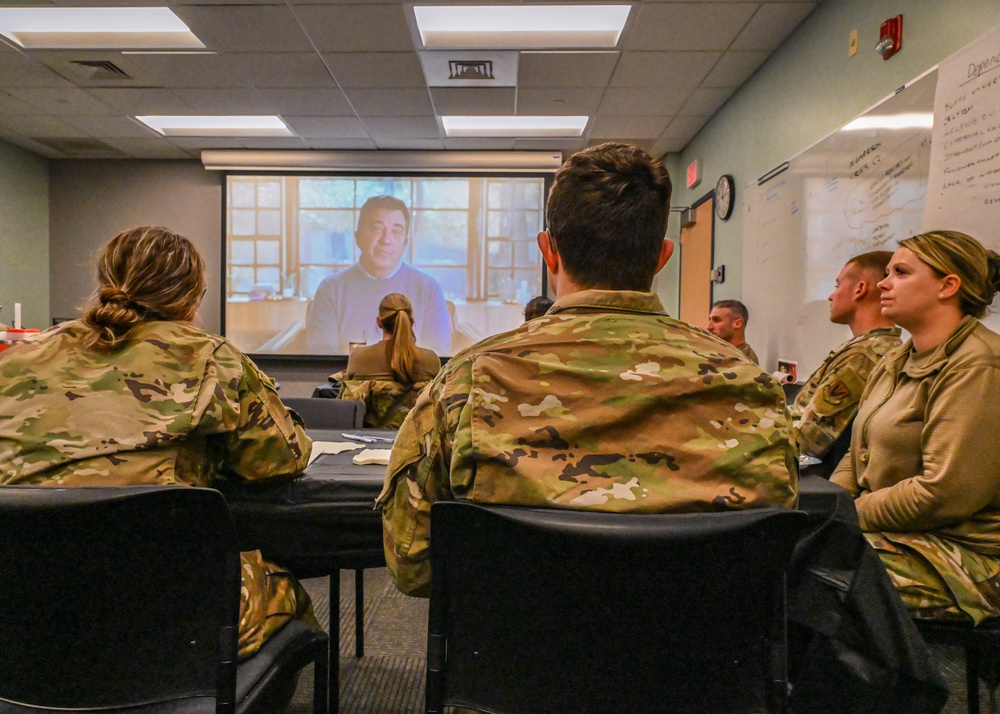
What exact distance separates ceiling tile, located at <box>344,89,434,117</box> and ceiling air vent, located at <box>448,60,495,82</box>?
374mm

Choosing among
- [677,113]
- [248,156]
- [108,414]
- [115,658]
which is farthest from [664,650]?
[248,156]

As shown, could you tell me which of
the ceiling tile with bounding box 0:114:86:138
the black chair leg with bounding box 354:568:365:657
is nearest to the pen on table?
the black chair leg with bounding box 354:568:365:657

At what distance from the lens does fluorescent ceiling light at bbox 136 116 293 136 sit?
4.96m

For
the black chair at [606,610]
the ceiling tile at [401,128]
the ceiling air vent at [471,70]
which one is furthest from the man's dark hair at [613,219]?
the ceiling tile at [401,128]

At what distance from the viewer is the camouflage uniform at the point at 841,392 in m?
2.04

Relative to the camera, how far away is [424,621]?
225 cm

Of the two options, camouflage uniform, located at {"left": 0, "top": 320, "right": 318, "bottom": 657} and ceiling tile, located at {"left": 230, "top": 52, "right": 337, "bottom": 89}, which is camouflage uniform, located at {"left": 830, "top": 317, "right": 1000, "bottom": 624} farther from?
ceiling tile, located at {"left": 230, "top": 52, "right": 337, "bottom": 89}

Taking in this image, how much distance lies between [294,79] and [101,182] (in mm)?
3112

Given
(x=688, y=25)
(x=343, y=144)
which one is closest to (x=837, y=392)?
(x=688, y=25)

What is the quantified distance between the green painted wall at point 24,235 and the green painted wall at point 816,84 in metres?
5.59

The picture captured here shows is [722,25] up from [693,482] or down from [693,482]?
up

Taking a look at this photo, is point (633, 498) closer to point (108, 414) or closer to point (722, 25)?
point (108, 414)

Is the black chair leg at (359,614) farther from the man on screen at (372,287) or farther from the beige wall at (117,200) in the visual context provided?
the beige wall at (117,200)

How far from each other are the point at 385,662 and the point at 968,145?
2262 mm
